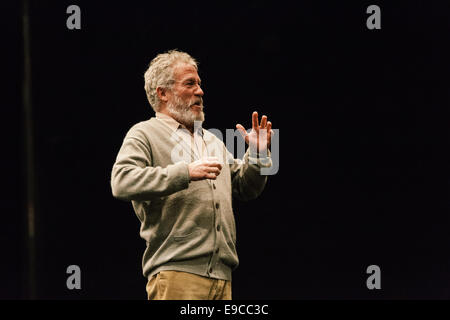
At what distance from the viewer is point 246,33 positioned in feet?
10.1

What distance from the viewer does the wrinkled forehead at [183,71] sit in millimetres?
2094

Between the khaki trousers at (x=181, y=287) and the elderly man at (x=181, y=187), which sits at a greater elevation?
the elderly man at (x=181, y=187)

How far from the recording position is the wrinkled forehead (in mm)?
2094

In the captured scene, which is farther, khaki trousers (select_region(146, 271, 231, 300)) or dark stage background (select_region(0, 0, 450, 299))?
dark stage background (select_region(0, 0, 450, 299))

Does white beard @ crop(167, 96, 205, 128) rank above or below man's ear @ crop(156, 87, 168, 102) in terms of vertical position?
below

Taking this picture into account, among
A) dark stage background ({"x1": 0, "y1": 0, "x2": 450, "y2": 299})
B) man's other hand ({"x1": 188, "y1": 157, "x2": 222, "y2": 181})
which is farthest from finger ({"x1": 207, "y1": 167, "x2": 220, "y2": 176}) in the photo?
dark stage background ({"x1": 0, "y1": 0, "x2": 450, "y2": 299})

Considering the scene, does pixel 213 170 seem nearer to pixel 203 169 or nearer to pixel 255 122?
pixel 203 169

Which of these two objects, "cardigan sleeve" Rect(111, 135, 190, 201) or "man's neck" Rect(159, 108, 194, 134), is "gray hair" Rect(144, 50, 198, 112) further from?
"cardigan sleeve" Rect(111, 135, 190, 201)

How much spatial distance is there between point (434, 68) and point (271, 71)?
2.72 ft

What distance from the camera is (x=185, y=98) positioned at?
208 cm

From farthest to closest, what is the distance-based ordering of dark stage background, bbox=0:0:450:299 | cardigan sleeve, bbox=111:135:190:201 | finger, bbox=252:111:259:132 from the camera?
dark stage background, bbox=0:0:450:299, finger, bbox=252:111:259:132, cardigan sleeve, bbox=111:135:190:201

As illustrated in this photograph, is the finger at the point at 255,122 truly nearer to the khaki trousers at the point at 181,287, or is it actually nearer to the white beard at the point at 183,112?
the white beard at the point at 183,112

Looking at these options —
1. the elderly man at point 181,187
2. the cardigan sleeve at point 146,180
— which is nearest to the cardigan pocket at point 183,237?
the elderly man at point 181,187

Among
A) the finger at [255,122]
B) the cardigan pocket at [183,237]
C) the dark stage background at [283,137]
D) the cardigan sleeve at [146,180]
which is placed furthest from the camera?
the dark stage background at [283,137]
